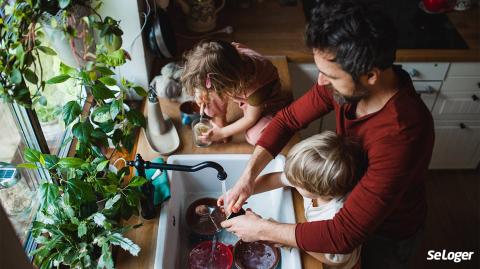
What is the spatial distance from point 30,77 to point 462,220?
7.21ft

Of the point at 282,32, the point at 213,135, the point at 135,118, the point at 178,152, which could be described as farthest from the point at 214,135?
the point at 282,32

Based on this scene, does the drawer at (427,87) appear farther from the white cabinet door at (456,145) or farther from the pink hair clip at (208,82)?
the pink hair clip at (208,82)

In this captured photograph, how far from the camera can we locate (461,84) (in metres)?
2.02

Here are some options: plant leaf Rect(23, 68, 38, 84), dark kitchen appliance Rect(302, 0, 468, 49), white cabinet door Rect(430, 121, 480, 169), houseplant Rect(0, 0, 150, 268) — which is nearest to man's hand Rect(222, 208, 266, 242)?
houseplant Rect(0, 0, 150, 268)

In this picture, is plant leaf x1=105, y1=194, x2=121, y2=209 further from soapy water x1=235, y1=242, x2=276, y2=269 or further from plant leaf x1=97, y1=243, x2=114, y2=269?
soapy water x1=235, y1=242, x2=276, y2=269

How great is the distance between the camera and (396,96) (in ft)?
3.46

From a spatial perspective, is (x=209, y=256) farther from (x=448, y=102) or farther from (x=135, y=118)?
(x=448, y=102)

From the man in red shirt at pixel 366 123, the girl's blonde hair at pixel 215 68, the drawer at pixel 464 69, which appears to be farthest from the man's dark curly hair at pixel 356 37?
the drawer at pixel 464 69

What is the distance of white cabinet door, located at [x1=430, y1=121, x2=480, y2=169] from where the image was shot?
2.22 m

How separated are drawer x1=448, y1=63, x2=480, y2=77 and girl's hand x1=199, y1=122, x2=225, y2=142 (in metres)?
1.17

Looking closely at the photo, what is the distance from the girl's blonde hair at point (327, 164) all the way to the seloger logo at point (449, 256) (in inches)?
48.3

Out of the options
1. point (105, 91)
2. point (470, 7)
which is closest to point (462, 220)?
point (470, 7)

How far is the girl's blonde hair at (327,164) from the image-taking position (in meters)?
1.08

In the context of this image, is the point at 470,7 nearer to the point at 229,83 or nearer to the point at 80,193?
the point at 229,83
